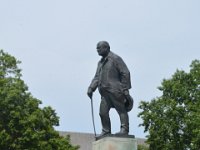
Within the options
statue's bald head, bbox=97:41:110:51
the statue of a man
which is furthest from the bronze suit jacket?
statue's bald head, bbox=97:41:110:51

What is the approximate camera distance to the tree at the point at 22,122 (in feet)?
103

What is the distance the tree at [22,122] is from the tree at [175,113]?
17.6 feet

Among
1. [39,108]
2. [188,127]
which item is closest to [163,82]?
[188,127]

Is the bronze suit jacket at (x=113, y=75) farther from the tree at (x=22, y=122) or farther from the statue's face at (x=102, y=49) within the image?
the tree at (x=22, y=122)

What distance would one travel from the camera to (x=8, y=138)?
31.0m

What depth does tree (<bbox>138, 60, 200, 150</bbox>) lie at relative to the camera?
3475cm

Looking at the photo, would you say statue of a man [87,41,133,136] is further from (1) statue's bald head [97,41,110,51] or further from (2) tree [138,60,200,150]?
(2) tree [138,60,200,150]

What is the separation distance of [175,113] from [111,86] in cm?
2199

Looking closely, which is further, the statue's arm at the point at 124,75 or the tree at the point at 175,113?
the tree at the point at 175,113

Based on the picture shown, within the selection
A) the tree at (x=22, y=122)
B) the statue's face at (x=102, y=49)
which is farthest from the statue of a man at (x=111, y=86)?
the tree at (x=22, y=122)

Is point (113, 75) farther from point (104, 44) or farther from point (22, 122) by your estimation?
point (22, 122)

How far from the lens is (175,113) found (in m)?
35.2

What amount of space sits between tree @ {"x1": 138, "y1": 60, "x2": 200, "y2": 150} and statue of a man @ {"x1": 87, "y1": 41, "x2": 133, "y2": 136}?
20.4 metres

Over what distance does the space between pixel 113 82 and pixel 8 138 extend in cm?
1822
